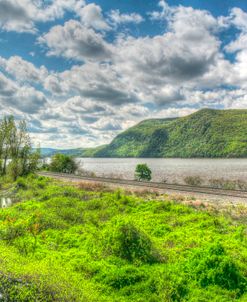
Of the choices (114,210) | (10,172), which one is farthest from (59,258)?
(10,172)

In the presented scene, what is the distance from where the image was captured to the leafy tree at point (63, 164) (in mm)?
77650

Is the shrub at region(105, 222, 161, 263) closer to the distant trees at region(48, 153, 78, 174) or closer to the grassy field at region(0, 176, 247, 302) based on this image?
the grassy field at region(0, 176, 247, 302)

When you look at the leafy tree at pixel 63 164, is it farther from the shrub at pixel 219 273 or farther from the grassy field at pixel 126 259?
the shrub at pixel 219 273

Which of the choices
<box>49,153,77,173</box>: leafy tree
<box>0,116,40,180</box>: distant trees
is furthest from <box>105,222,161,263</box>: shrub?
<box>49,153,77,173</box>: leafy tree

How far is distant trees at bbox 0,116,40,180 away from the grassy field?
3725cm

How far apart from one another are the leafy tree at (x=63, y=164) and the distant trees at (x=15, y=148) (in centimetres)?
2247

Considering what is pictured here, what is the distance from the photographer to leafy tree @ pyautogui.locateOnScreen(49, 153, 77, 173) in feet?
255

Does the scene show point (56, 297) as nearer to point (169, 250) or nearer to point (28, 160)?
point (169, 250)

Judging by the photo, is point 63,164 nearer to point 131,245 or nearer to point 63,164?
point 63,164

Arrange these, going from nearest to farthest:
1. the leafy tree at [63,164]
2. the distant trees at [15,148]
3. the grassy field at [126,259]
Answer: the grassy field at [126,259] < the distant trees at [15,148] < the leafy tree at [63,164]

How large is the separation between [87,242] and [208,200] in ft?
49.3

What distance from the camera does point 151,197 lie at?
27734 millimetres

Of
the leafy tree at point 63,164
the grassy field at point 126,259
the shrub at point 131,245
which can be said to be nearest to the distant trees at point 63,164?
the leafy tree at point 63,164

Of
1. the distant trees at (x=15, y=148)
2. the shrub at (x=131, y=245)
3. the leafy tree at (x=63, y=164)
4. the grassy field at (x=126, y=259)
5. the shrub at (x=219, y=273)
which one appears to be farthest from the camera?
the leafy tree at (x=63, y=164)
